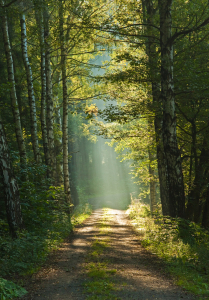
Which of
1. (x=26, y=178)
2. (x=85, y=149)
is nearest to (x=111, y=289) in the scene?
(x=26, y=178)

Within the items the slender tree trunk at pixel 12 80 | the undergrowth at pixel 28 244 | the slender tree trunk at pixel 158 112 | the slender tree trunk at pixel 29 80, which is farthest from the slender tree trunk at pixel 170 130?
the slender tree trunk at pixel 29 80

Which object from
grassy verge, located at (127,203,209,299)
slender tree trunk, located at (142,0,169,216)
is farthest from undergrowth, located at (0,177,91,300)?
slender tree trunk, located at (142,0,169,216)

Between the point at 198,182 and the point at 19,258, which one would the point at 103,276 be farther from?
the point at 198,182

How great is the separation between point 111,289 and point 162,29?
282 inches

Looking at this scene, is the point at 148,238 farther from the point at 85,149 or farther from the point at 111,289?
the point at 85,149

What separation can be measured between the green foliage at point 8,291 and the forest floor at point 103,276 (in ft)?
0.51

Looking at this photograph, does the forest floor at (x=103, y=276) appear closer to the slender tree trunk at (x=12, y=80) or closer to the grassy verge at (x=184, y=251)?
the grassy verge at (x=184, y=251)

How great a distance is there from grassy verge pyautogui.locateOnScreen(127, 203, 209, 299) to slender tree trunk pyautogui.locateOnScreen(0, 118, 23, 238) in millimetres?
3788

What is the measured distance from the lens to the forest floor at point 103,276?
4066 mm

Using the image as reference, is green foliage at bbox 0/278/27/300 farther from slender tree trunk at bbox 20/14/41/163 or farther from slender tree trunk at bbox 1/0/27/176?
slender tree trunk at bbox 20/14/41/163

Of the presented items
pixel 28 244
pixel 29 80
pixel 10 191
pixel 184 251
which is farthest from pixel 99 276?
pixel 29 80

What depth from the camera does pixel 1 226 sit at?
657cm

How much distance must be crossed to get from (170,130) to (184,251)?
333 centimetres

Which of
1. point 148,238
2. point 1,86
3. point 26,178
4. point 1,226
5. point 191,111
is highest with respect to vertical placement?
point 1,86
